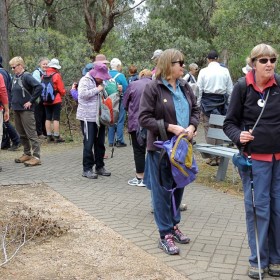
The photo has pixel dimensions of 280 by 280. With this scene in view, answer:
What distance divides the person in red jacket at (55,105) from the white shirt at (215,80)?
393cm

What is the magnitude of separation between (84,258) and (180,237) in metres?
1.02

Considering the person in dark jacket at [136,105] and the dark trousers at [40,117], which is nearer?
the person in dark jacket at [136,105]

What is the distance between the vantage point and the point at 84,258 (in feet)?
16.0

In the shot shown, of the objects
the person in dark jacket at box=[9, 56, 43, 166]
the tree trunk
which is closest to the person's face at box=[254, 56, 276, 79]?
the person in dark jacket at box=[9, 56, 43, 166]

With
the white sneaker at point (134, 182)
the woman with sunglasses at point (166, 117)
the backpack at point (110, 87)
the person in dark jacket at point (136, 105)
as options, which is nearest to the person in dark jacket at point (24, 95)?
the backpack at point (110, 87)

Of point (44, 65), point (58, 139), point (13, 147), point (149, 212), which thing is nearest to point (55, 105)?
point (58, 139)

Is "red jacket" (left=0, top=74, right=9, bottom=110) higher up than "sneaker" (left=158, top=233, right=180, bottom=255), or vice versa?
"red jacket" (left=0, top=74, right=9, bottom=110)

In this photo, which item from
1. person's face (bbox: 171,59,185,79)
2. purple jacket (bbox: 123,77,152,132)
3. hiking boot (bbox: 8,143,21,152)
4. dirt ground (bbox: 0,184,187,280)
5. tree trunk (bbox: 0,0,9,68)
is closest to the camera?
dirt ground (bbox: 0,184,187,280)

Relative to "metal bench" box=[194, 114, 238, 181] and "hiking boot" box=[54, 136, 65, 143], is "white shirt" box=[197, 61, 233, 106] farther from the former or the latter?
"hiking boot" box=[54, 136, 65, 143]

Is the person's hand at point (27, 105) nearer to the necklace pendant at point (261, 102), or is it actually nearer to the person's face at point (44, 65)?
the person's face at point (44, 65)

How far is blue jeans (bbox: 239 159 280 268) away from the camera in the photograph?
14.1 feet

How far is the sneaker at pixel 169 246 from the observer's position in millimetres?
4934

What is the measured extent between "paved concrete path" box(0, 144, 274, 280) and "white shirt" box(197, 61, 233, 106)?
6.54 ft

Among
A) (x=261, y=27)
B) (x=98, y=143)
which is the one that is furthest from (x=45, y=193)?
(x=261, y=27)
